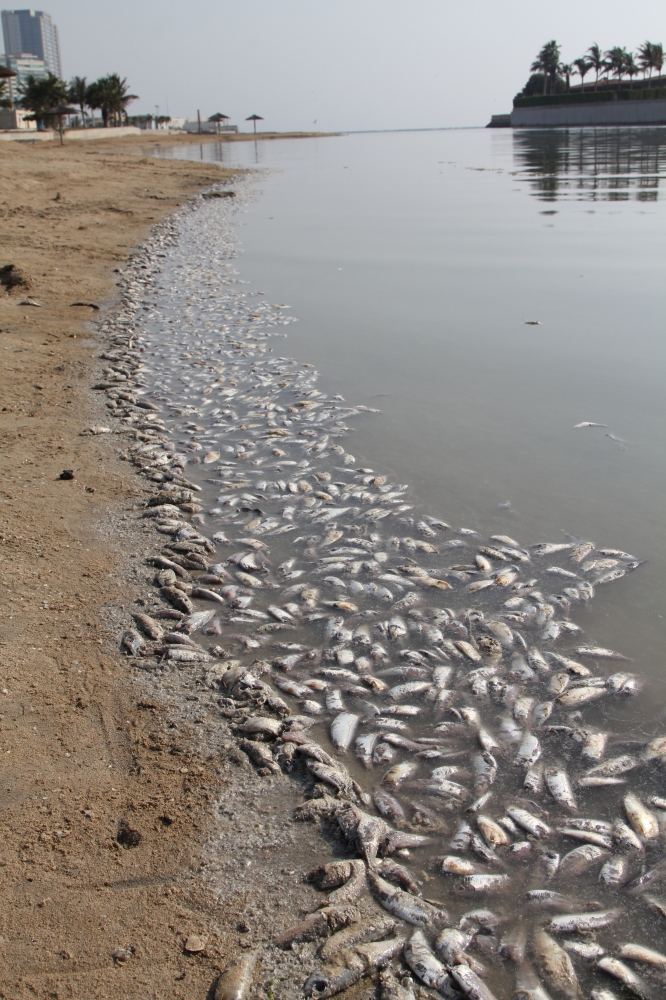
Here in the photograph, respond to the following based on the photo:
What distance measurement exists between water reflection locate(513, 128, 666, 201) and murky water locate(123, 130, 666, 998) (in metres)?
19.7

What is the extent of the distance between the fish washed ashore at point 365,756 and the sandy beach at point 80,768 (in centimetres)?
3

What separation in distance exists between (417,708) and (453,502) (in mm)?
3253

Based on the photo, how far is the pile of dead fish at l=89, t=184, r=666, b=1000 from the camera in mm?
3523

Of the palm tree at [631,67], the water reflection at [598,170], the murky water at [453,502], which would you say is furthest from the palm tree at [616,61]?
the murky water at [453,502]

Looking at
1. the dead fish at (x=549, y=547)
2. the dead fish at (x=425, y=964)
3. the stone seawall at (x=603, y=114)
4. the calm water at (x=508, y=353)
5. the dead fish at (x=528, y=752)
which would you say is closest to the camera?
the dead fish at (x=425, y=964)

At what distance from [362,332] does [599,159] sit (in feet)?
164

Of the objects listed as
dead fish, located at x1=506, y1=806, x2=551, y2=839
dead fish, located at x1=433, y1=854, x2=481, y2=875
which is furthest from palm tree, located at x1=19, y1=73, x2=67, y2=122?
dead fish, located at x1=433, y1=854, x2=481, y2=875

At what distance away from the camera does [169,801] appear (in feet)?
13.9

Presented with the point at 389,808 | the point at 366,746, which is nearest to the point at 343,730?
the point at 366,746

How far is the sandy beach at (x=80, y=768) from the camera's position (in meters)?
3.35

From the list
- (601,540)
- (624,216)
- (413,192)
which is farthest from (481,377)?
(413,192)

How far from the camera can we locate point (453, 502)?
7.93 meters

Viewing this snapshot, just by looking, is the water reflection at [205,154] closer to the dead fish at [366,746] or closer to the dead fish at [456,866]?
the dead fish at [366,746]

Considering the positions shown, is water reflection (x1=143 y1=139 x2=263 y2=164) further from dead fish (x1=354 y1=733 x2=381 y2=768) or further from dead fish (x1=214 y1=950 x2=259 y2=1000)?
dead fish (x1=214 y1=950 x2=259 y2=1000)
